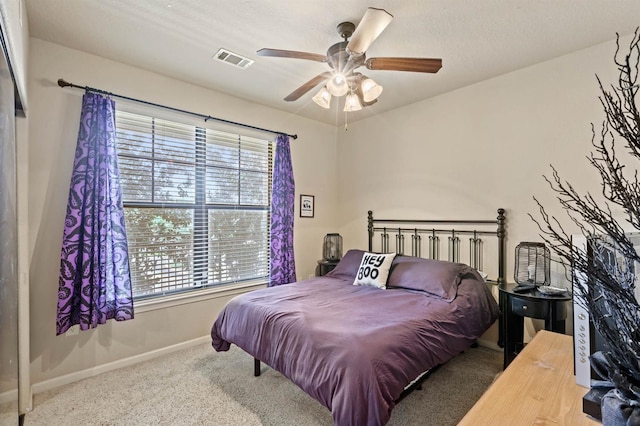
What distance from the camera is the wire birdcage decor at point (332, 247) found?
423 centimetres

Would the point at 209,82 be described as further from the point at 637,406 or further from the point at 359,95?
the point at 637,406

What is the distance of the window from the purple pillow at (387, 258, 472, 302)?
161 centimetres

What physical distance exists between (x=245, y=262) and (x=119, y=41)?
7.64 feet

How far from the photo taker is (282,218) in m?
3.71

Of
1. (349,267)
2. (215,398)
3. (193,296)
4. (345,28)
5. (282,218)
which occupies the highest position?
(345,28)

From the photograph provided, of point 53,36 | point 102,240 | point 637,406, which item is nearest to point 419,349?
point 637,406

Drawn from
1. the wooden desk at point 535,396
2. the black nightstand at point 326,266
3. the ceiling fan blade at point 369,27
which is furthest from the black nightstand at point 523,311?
the ceiling fan blade at point 369,27

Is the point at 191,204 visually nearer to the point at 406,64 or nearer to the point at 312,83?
the point at 312,83

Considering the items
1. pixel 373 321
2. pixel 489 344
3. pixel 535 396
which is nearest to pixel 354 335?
pixel 373 321

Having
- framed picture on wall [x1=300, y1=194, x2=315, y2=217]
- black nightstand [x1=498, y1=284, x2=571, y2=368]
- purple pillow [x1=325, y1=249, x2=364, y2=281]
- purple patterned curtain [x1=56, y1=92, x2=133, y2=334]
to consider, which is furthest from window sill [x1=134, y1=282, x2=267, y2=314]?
black nightstand [x1=498, y1=284, x2=571, y2=368]

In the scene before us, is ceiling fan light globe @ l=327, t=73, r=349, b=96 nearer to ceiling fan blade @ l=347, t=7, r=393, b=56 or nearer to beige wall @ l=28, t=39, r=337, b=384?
ceiling fan blade @ l=347, t=7, r=393, b=56

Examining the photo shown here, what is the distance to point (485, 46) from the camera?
246 centimetres

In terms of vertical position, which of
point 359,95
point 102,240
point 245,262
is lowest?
point 245,262

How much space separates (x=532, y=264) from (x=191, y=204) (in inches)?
126
